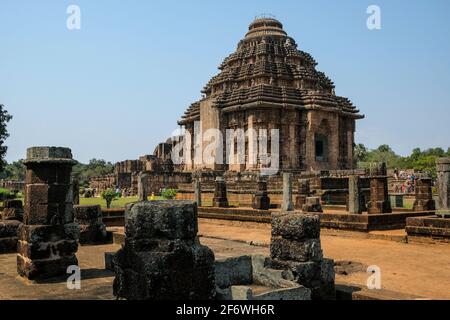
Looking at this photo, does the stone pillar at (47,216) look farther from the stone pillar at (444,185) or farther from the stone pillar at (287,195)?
the stone pillar at (287,195)

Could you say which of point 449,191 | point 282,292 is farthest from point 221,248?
point 449,191

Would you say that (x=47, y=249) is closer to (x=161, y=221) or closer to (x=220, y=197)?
(x=161, y=221)

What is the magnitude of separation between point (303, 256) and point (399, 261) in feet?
13.1

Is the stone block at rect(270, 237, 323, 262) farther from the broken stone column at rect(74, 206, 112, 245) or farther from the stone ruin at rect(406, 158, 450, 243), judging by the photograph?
the stone ruin at rect(406, 158, 450, 243)

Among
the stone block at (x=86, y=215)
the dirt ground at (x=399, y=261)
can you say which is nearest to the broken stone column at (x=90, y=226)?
the stone block at (x=86, y=215)

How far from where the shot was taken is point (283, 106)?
104 feet

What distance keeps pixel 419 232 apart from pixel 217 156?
24609 millimetres

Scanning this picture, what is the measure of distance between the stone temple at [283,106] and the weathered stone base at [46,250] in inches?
1018

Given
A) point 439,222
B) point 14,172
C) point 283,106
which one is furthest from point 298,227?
point 14,172

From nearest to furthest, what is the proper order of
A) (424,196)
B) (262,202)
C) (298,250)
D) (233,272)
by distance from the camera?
(233,272)
(298,250)
(424,196)
(262,202)

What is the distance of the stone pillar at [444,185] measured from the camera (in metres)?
10.7

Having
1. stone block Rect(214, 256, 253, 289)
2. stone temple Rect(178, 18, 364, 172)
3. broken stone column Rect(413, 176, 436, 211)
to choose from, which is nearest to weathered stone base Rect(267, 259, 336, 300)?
stone block Rect(214, 256, 253, 289)

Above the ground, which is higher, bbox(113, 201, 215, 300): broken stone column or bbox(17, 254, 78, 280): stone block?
bbox(113, 201, 215, 300): broken stone column

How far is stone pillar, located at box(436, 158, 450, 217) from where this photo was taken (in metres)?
10.7
